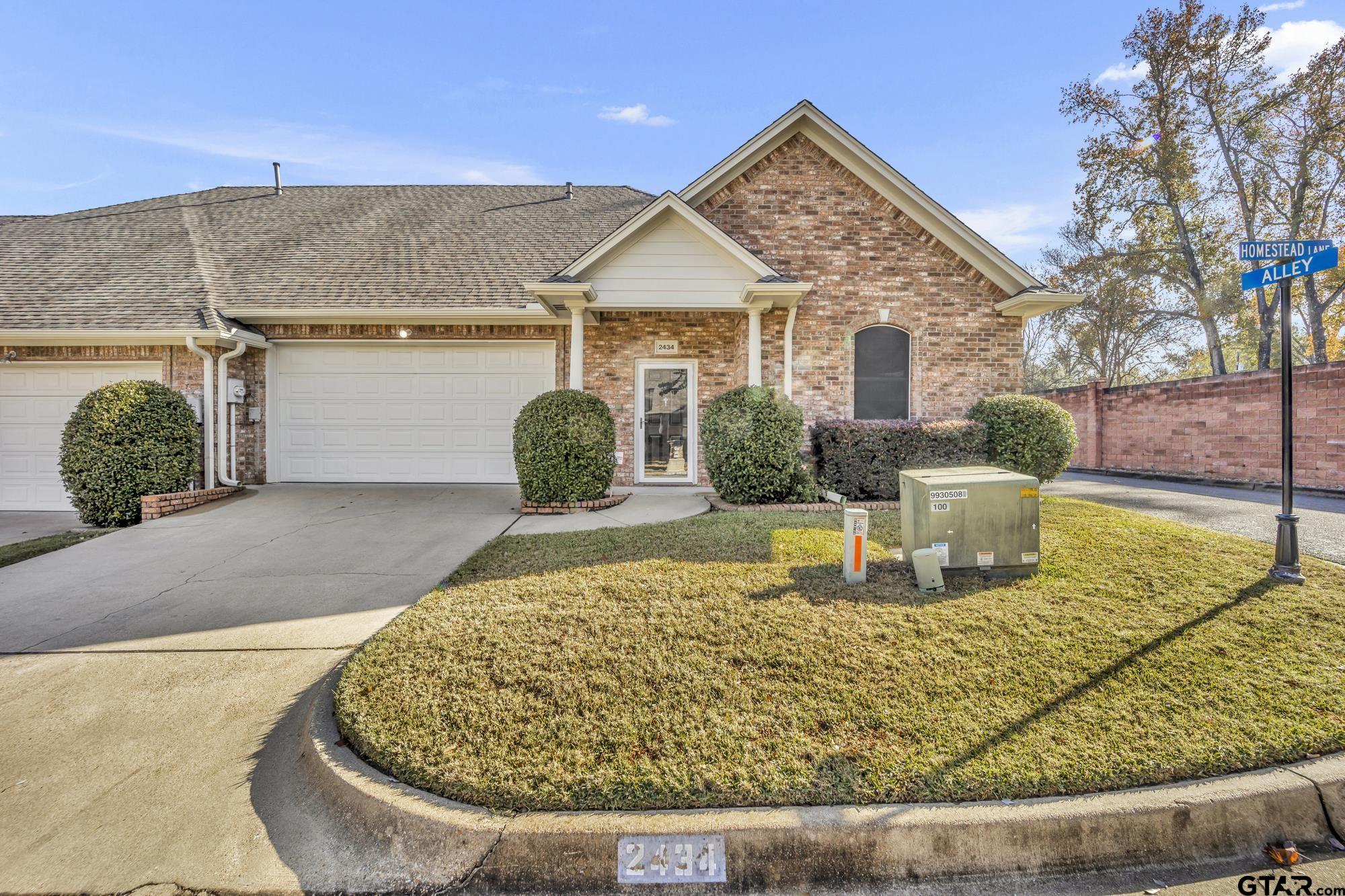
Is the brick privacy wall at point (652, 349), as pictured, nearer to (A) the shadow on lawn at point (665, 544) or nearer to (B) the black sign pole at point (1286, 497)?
(A) the shadow on lawn at point (665, 544)

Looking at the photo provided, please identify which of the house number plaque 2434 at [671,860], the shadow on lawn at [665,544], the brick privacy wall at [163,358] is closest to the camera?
the house number plaque 2434 at [671,860]

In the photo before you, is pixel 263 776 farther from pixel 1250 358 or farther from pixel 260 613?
pixel 1250 358

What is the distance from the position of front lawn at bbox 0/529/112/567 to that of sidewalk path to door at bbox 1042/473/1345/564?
43.0 feet

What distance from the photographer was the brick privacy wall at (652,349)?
9547 millimetres

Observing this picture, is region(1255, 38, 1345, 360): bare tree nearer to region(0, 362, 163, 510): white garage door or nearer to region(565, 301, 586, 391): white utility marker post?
region(565, 301, 586, 391): white utility marker post

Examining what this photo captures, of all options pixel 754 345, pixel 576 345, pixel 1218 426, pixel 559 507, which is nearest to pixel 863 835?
pixel 559 507

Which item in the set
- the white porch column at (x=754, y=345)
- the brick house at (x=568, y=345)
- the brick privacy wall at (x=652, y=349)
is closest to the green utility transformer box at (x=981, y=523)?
the white porch column at (x=754, y=345)

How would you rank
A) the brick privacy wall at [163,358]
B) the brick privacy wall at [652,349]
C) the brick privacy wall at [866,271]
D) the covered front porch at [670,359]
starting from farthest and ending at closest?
the brick privacy wall at [866,271] → the brick privacy wall at [652,349] → the brick privacy wall at [163,358] → the covered front porch at [670,359]

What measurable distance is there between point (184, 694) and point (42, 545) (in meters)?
5.79

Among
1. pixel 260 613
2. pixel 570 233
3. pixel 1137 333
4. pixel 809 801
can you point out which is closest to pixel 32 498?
pixel 260 613

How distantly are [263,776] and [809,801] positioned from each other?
2.45 m

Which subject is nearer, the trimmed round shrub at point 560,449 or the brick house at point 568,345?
the trimmed round shrub at point 560,449

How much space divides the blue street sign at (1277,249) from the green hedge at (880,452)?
3990 millimetres

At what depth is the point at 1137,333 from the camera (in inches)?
892
